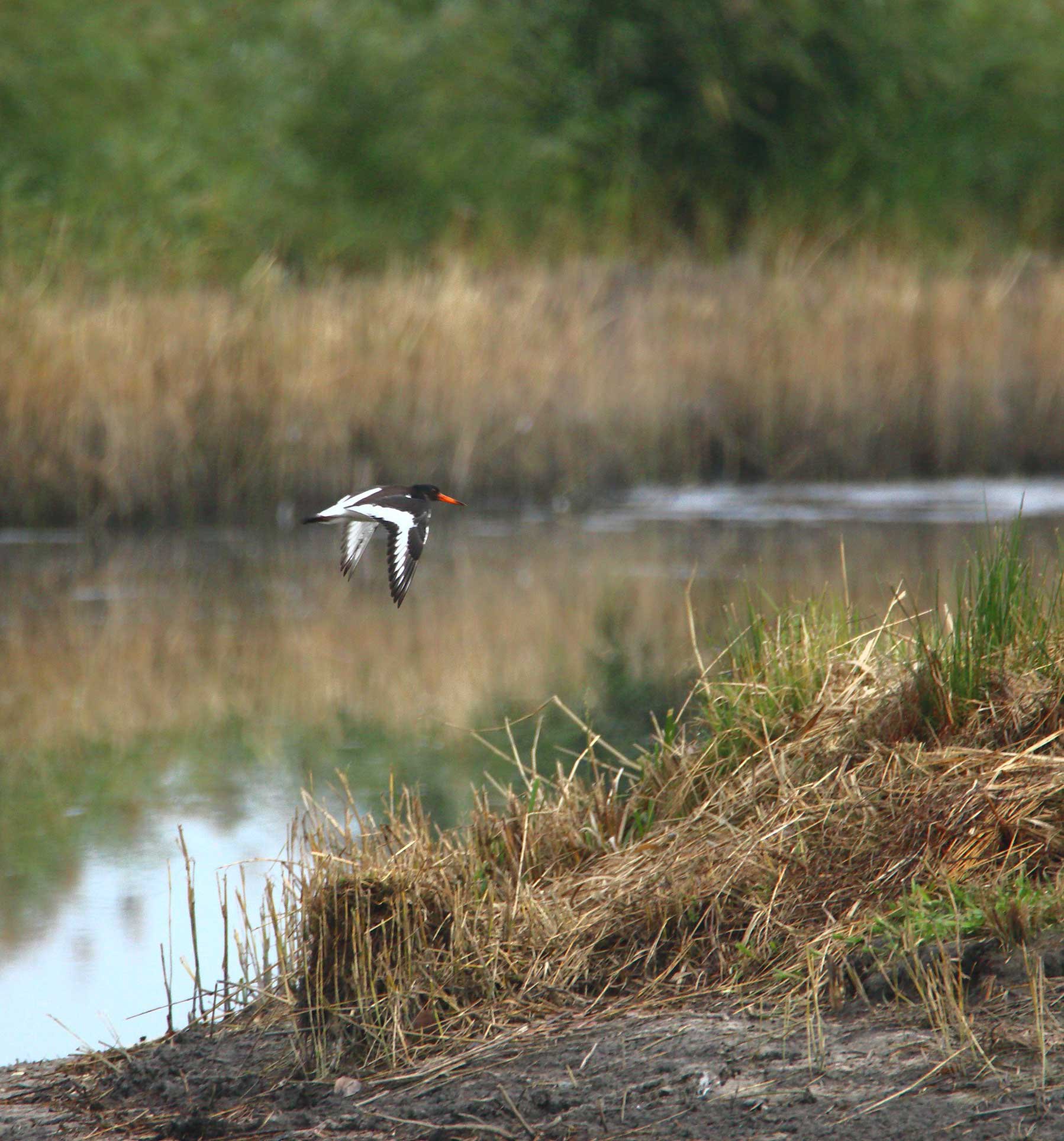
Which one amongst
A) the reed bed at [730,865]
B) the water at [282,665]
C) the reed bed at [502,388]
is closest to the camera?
the reed bed at [730,865]

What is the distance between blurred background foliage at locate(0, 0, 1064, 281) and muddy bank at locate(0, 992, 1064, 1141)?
15388 mm

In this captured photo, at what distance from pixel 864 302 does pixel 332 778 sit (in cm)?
829

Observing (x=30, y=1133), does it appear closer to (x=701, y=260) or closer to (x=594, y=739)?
(x=594, y=739)

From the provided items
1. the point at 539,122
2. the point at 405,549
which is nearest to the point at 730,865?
the point at 405,549

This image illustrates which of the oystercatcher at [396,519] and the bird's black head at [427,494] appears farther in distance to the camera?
the bird's black head at [427,494]

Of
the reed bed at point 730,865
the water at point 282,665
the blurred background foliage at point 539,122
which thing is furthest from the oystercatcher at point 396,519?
the blurred background foliage at point 539,122

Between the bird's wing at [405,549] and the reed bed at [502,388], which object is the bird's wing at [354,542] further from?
the reed bed at [502,388]

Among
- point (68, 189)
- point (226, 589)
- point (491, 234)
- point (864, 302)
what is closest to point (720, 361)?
point (864, 302)

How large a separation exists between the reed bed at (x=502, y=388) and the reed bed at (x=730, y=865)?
22.2ft

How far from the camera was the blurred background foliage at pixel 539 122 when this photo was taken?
62.7 ft

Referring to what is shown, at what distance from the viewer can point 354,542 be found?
15.5 feet

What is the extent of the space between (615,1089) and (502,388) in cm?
853

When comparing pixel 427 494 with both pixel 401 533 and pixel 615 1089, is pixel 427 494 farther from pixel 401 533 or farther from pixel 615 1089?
pixel 615 1089

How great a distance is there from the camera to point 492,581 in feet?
32.4
